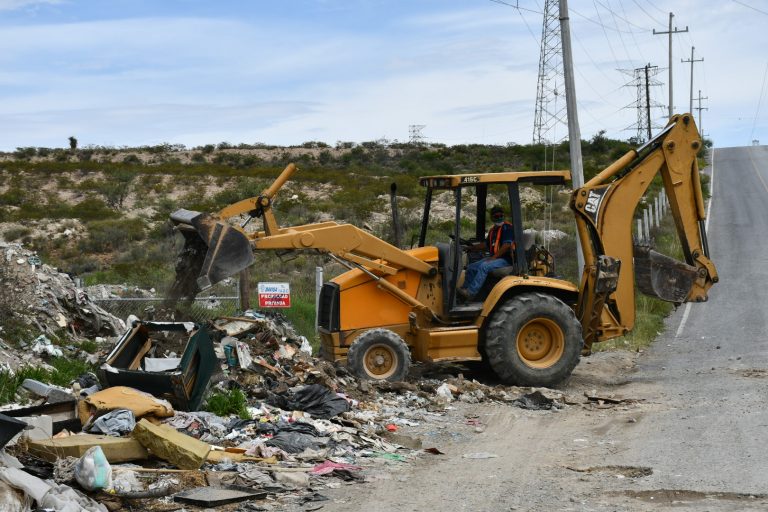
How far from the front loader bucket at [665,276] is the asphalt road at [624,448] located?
118cm

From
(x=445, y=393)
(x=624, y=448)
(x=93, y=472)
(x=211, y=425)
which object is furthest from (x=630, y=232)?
(x=93, y=472)

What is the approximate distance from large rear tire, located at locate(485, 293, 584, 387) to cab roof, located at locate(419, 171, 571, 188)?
1481 millimetres

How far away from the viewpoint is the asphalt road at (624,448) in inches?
283

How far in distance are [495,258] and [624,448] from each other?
433 centimetres

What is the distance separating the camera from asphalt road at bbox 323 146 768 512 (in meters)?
7.20

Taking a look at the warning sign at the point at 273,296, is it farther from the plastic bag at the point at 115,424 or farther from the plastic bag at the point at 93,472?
the plastic bag at the point at 93,472

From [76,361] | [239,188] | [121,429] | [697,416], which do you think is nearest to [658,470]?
[697,416]

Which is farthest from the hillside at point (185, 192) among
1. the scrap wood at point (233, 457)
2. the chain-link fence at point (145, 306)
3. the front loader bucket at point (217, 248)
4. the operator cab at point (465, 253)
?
the scrap wood at point (233, 457)

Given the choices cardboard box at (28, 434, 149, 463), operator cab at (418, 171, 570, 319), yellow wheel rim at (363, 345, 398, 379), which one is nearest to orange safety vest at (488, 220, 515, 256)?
operator cab at (418, 171, 570, 319)

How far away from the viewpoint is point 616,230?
13.2m

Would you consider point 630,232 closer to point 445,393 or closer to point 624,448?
point 445,393

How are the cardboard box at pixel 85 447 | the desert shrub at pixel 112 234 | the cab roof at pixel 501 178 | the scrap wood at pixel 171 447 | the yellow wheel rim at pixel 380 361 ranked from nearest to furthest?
1. the cardboard box at pixel 85 447
2. the scrap wood at pixel 171 447
3. the yellow wheel rim at pixel 380 361
4. the cab roof at pixel 501 178
5. the desert shrub at pixel 112 234

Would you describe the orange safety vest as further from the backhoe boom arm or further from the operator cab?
the backhoe boom arm

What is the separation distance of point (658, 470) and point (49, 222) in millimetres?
35434
